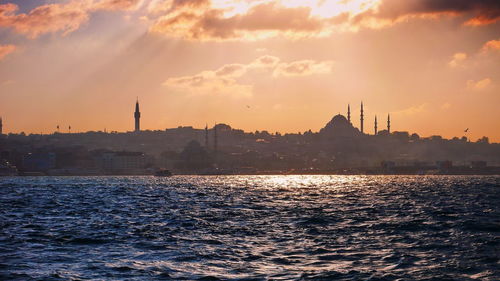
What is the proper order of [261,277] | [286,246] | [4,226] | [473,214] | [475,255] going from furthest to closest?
[473,214]
[4,226]
[286,246]
[475,255]
[261,277]

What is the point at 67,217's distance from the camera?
162ft

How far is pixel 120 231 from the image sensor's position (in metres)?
38.6

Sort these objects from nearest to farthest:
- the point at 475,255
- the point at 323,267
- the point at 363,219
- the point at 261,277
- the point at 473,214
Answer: the point at 261,277 → the point at 323,267 → the point at 475,255 → the point at 363,219 → the point at 473,214

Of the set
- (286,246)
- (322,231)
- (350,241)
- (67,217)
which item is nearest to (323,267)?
(286,246)

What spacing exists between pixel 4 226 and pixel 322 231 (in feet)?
63.7

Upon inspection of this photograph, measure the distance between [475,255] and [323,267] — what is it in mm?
7419

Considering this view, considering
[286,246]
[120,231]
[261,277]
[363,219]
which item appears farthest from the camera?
[363,219]

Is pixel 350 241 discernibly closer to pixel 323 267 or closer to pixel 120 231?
pixel 323 267

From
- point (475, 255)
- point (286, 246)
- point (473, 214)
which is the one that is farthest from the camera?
point (473, 214)

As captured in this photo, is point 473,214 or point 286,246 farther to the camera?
point 473,214

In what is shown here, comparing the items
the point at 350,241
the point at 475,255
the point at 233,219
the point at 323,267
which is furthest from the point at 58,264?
the point at 233,219

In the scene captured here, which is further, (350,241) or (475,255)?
(350,241)

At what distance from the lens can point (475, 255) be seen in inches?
1143

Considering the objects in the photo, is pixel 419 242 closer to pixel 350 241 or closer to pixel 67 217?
pixel 350 241
